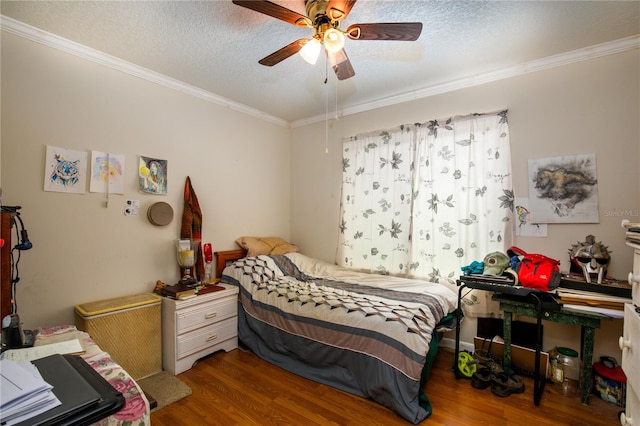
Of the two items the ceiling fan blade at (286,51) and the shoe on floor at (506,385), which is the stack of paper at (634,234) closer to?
the shoe on floor at (506,385)

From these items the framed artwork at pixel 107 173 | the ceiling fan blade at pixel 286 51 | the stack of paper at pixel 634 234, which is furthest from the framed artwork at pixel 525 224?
the framed artwork at pixel 107 173

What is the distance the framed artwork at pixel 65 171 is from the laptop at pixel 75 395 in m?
1.66

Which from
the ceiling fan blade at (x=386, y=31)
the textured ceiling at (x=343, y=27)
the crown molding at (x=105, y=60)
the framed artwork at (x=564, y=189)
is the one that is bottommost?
the framed artwork at (x=564, y=189)

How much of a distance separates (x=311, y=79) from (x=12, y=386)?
277 cm

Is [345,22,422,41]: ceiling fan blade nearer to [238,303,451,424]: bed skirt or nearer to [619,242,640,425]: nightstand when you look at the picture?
[619,242,640,425]: nightstand

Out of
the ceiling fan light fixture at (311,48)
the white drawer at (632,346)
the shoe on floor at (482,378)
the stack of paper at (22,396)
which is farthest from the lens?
the shoe on floor at (482,378)

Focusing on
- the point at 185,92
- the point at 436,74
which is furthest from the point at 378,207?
the point at 185,92

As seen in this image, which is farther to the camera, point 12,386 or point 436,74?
point 436,74

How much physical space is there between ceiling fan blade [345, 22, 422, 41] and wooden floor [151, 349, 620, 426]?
232cm

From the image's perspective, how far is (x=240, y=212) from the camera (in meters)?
3.44

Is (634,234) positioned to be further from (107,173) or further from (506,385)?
(107,173)

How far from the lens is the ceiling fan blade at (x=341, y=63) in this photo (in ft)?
6.06

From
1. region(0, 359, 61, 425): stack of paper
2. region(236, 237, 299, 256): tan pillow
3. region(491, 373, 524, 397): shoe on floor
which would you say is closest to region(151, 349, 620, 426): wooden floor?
region(491, 373, 524, 397): shoe on floor

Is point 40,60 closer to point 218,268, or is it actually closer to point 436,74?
point 218,268
